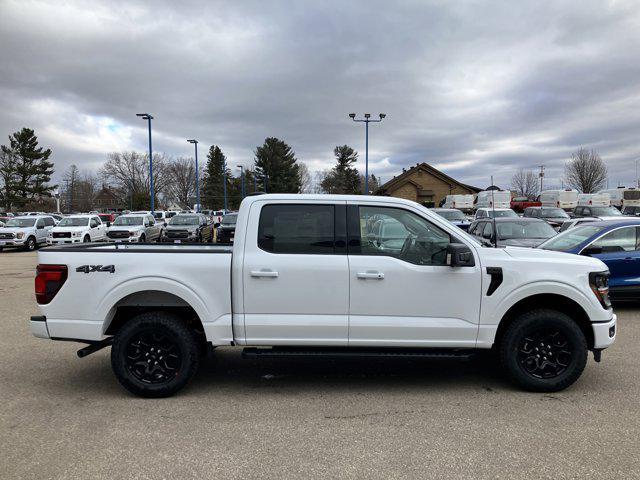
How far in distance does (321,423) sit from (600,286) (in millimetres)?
2980

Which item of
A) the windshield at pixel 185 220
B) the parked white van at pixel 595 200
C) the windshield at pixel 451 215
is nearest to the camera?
the windshield at pixel 451 215

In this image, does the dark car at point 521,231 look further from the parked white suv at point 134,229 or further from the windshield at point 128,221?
the windshield at point 128,221

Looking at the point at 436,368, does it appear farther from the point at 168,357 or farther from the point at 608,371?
the point at 168,357

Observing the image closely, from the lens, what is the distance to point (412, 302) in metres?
4.23

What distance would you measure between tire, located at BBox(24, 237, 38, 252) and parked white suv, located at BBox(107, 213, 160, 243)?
3856mm

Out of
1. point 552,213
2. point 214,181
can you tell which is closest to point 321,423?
point 552,213

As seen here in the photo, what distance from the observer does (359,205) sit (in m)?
4.44

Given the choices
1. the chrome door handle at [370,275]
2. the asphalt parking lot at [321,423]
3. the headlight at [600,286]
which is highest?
the chrome door handle at [370,275]

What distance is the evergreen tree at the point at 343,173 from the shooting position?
257 ft

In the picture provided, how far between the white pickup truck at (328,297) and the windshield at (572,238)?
13.8 ft

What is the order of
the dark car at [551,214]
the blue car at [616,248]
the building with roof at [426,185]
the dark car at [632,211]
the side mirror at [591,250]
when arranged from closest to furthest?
the blue car at [616,248], the side mirror at [591,250], the dark car at [551,214], the dark car at [632,211], the building with roof at [426,185]

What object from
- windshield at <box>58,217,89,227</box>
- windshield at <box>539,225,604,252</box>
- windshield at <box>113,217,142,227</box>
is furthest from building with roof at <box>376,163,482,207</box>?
windshield at <box>539,225,604,252</box>

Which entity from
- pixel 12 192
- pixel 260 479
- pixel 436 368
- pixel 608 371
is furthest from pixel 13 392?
pixel 12 192

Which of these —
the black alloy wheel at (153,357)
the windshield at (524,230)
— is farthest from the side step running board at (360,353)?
the windshield at (524,230)
